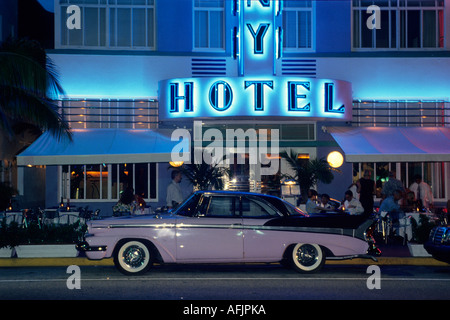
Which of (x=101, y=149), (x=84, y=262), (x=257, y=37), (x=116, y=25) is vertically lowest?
(x=84, y=262)

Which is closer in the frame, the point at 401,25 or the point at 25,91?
the point at 25,91

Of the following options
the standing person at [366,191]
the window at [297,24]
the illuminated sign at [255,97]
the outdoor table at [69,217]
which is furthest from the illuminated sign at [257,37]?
the outdoor table at [69,217]

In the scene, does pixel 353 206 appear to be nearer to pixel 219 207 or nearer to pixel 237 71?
pixel 219 207

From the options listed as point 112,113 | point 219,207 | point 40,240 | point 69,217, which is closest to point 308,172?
point 112,113

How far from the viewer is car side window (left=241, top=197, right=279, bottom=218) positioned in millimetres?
10648

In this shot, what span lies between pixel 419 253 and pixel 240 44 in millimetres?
8186

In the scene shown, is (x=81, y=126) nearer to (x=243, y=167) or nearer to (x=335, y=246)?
(x=243, y=167)

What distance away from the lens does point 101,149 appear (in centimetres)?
1645

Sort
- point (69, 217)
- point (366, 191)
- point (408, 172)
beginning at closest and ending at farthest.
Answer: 1. point (69, 217)
2. point (366, 191)
3. point (408, 172)

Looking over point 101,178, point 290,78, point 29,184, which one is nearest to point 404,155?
point 290,78

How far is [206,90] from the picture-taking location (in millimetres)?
16938

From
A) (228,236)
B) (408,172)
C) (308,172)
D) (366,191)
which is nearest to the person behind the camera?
(228,236)

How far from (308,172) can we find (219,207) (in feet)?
24.7
